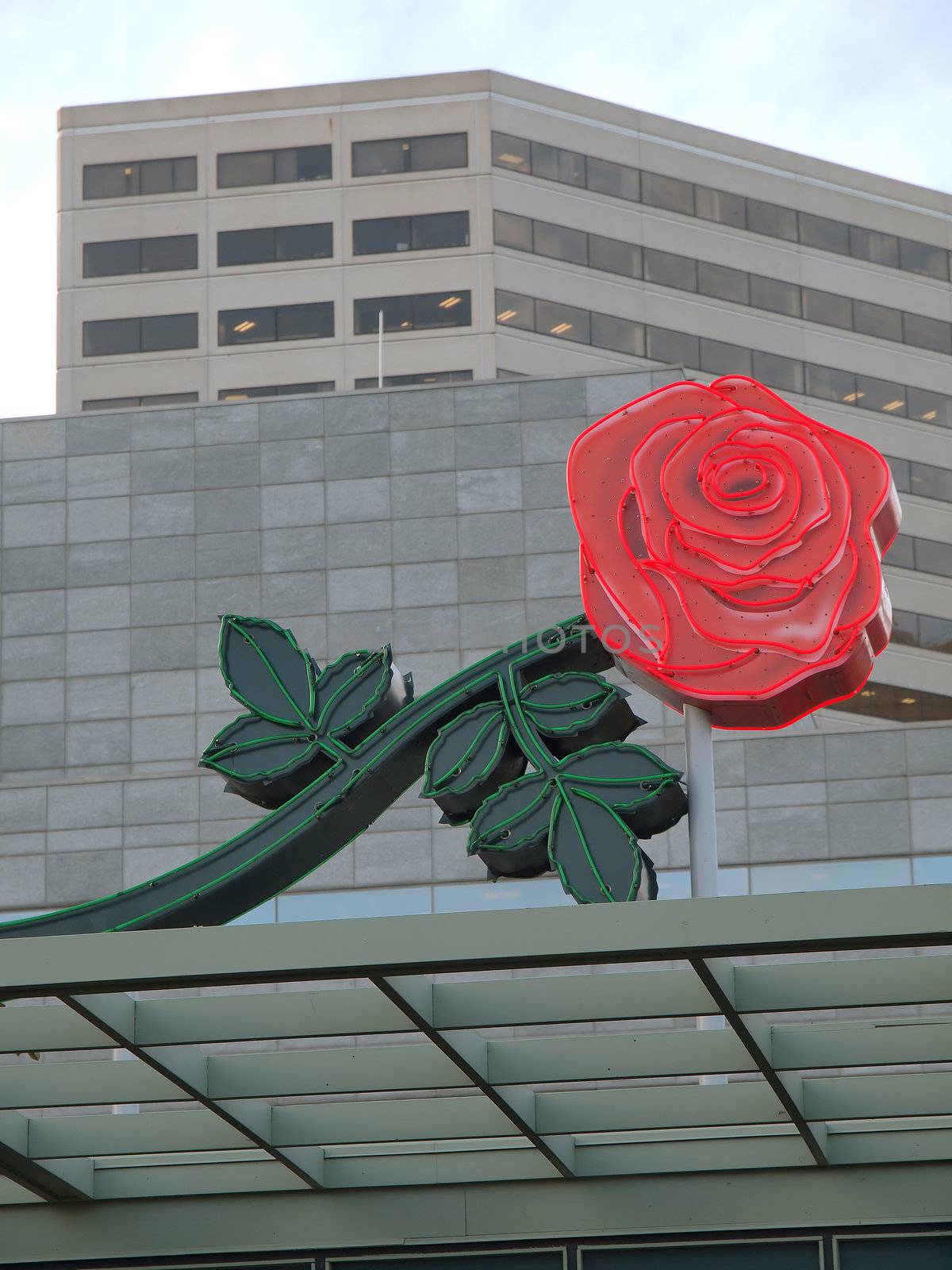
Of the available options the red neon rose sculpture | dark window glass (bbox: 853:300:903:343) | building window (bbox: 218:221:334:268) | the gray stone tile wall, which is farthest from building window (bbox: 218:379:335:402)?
the red neon rose sculpture

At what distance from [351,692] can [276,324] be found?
2217 inches

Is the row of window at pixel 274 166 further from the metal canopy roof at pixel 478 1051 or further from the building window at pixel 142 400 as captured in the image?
the metal canopy roof at pixel 478 1051

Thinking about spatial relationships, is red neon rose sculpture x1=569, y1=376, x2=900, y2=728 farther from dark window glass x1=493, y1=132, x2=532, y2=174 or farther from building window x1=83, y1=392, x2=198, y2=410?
dark window glass x1=493, y1=132, x2=532, y2=174

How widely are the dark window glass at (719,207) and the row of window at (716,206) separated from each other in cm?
3

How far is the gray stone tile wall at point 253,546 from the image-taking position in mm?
33188

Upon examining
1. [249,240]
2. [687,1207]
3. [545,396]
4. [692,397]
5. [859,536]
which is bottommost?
[687,1207]

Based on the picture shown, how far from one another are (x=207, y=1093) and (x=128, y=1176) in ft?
8.16

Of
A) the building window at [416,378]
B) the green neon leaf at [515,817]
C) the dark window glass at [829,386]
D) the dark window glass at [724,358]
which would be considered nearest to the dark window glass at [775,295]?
the dark window glass at [724,358]

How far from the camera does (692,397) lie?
2144cm

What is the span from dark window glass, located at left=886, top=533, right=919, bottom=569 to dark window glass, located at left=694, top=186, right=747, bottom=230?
12228 millimetres

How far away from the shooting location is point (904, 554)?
7844 cm

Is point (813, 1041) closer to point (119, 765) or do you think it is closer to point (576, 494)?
point (576, 494)

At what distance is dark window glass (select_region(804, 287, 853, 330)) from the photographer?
79.3 metres

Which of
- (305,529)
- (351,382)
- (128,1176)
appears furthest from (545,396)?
(351,382)
